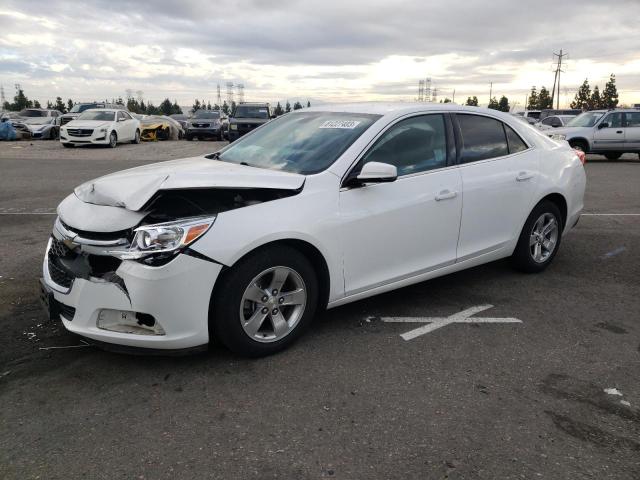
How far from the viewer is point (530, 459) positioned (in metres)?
2.61

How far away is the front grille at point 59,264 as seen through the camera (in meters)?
3.44

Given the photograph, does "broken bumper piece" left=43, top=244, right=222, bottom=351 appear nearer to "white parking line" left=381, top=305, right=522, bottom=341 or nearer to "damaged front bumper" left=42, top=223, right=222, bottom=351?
"damaged front bumper" left=42, top=223, right=222, bottom=351

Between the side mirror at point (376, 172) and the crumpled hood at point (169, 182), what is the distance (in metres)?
0.41

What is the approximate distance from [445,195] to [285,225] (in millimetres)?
1477

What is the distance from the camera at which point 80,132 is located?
22.1m

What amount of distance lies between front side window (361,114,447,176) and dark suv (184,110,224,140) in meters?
25.5

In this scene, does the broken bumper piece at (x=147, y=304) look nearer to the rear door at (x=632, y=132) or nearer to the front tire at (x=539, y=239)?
the front tire at (x=539, y=239)

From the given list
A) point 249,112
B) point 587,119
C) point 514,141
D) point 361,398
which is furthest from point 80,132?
point 361,398

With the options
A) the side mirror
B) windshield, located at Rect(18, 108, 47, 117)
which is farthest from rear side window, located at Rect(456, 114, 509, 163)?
windshield, located at Rect(18, 108, 47, 117)

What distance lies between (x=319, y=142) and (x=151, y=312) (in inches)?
70.9

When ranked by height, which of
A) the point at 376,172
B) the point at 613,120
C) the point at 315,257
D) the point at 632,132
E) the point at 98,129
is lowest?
the point at 315,257

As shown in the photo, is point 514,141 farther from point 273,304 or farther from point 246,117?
point 246,117

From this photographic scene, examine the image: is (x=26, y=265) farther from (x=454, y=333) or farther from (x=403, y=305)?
(x=454, y=333)

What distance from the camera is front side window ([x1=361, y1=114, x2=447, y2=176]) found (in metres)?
4.11
